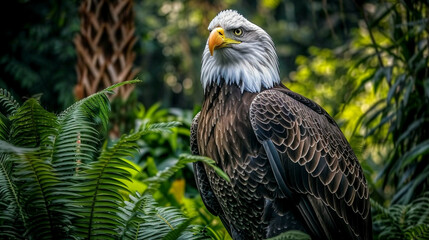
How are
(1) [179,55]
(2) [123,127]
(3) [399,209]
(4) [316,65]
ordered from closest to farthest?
(3) [399,209], (2) [123,127], (4) [316,65], (1) [179,55]

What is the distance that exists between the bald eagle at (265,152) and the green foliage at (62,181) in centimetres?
79

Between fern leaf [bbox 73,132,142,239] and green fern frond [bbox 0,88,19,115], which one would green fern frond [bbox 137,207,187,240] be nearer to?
fern leaf [bbox 73,132,142,239]

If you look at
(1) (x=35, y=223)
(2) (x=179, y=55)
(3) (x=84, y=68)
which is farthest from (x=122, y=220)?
(2) (x=179, y=55)

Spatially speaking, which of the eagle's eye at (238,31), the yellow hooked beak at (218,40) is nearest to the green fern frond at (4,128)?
the yellow hooked beak at (218,40)

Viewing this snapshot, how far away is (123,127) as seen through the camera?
5223 millimetres

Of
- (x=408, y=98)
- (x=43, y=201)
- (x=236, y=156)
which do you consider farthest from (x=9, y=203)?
(x=408, y=98)

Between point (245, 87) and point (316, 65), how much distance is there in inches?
193

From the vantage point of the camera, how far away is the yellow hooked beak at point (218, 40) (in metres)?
3.17

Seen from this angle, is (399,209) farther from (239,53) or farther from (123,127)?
(123,127)

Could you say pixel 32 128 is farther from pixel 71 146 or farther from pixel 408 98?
pixel 408 98

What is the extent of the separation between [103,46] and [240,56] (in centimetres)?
251

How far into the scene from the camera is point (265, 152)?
294cm

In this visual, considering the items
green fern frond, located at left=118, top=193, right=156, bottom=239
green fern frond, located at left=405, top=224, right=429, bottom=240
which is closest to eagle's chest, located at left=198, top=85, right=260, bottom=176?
green fern frond, located at left=118, top=193, right=156, bottom=239

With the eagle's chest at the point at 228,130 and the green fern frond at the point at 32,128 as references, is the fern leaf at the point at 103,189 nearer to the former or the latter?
the green fern frond at the point at 32,128
